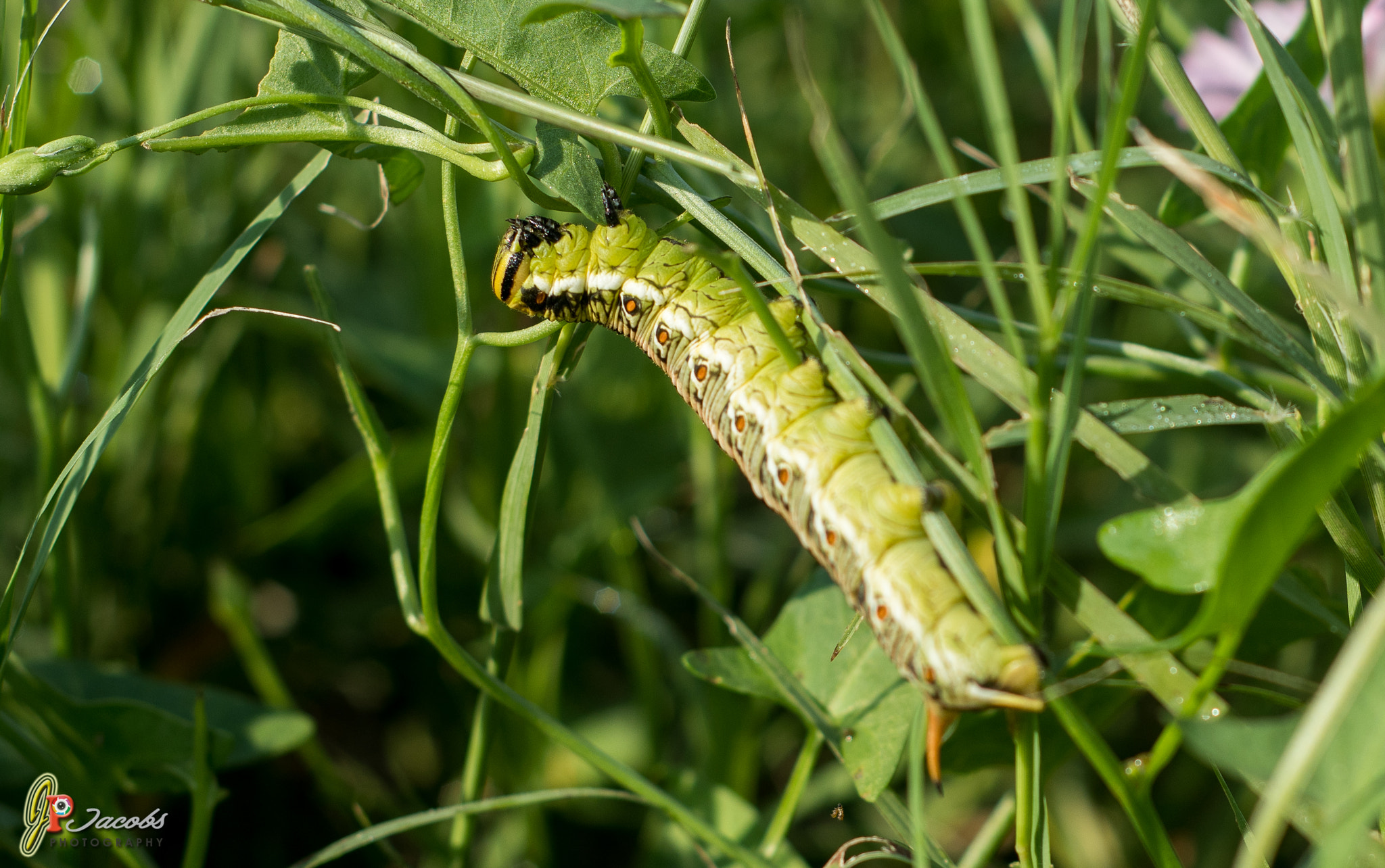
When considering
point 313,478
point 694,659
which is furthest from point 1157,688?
point 313,478

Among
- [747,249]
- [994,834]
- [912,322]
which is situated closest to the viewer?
[912,322]

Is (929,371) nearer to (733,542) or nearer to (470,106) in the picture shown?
(470,106)

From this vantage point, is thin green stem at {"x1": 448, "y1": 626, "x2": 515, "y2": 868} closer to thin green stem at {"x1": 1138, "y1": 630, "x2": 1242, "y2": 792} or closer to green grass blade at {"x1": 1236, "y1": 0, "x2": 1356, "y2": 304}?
thin green stem at {"x1": 1138, "y1": 630, "x2": 1242, "y2": 792}

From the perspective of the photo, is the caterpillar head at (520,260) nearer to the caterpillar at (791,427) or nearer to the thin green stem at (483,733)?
the caterpillar at (791,427)

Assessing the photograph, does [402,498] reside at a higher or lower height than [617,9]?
lower

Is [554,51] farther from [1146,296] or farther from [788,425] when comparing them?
[1146,296]


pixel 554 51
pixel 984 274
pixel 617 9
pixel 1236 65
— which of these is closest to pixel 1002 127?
pixel 984 274
